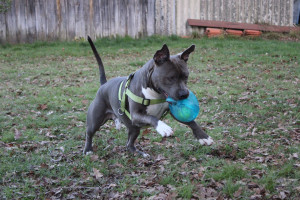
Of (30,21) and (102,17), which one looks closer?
(30,21)

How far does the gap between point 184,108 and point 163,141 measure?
1913 mm

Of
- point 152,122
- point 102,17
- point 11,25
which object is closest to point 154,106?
point 152,122

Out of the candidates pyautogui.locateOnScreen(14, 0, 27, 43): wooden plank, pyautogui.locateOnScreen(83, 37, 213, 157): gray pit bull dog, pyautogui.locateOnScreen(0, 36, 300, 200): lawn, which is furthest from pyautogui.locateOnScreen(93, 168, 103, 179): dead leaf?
pyautogui.locateOnScreen(14, 0, 27, 43): wooden plank

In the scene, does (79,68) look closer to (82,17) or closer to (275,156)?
(82,17)

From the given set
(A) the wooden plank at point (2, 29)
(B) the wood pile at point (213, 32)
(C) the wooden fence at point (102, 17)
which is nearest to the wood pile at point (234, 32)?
(B) the wood pile at point (213, 32)

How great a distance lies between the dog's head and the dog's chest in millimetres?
121

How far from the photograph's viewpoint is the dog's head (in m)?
4.61

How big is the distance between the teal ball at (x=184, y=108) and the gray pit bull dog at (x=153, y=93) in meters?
0.08

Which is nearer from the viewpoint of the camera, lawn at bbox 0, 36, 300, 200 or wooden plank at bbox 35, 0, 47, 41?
lawn at bbox 0, 36, 300, 200

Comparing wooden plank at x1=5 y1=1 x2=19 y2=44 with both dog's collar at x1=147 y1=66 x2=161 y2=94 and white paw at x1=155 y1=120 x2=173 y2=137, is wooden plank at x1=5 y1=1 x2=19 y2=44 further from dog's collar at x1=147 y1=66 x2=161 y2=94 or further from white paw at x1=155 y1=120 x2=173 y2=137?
white paw at x1=155 y1=120 x2=173 y2=137

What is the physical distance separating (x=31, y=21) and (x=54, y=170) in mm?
13043

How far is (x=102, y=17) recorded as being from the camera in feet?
55.8

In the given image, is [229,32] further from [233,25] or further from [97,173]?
[97,173]

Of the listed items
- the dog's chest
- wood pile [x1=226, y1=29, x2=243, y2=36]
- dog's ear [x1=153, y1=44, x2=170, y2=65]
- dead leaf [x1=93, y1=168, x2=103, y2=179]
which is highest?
dog's ear [x1=153, y1=44, x2=170, y2=65]
